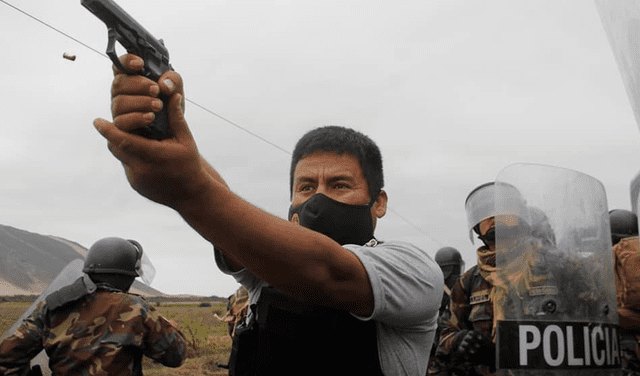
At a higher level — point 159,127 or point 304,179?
point 304,179

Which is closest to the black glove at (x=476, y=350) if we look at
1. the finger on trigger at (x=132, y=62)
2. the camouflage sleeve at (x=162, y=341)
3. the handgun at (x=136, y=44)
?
the camouflage sleeve at (x=162, y=341)

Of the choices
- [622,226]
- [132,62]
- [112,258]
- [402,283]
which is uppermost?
[622,226]

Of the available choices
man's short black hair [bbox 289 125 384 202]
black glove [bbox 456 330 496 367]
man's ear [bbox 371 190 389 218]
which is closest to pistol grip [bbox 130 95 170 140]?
man's short black hair [bbox 289 125 384 202]

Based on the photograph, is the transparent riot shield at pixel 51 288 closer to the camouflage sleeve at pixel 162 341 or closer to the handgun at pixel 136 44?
the camouflage sleeve at pixel 162 341

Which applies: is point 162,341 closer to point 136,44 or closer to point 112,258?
point 112,258

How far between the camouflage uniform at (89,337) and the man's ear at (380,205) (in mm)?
2749

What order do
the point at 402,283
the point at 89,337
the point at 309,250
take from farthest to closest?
the point at 89,337, the point at 402,283, the point at 309,250

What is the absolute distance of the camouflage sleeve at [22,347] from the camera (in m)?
3.97

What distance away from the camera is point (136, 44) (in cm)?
116

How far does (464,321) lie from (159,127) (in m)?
3.97

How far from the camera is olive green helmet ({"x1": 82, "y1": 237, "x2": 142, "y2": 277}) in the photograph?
439cm

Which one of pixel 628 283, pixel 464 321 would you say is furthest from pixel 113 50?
pixel 464 321

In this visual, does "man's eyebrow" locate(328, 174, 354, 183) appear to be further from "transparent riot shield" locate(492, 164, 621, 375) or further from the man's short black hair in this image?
"transparent riot shield" locate(492, 164, 621, 375)

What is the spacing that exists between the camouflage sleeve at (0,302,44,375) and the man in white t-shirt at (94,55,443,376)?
2.87m
